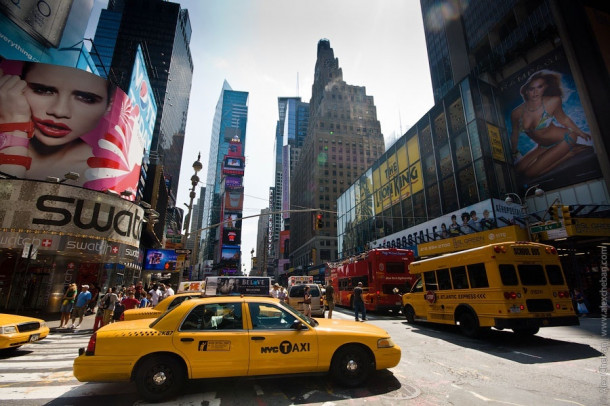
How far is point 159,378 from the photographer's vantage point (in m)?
4.58

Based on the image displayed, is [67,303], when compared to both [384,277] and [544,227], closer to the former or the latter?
[384,277]

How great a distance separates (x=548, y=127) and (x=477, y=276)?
2955 cm

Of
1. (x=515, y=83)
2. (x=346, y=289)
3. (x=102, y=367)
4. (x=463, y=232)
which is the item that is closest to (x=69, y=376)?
(x=102, y=367)

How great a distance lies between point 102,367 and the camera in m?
4.44

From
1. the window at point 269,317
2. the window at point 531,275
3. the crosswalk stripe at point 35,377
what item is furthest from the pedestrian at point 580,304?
the crosswalk stripe at point 35,377

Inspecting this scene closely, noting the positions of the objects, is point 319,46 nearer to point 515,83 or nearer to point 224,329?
point 515,83

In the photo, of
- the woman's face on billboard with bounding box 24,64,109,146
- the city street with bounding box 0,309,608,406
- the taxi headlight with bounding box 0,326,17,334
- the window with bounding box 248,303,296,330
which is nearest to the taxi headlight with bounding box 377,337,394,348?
the city street with bounding box 0,309,608,406

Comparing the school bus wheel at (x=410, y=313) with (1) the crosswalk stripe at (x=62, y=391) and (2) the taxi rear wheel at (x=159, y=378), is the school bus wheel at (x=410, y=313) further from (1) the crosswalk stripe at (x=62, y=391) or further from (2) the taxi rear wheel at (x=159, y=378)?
(1) the crosswalk stripe at (x=62, y=391)

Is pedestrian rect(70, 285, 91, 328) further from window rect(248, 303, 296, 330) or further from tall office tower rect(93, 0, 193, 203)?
tall office tower rect(93, 0, 193, 203)

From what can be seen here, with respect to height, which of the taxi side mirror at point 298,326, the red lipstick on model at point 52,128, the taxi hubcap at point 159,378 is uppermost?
the red lipstick on model at point 52,128

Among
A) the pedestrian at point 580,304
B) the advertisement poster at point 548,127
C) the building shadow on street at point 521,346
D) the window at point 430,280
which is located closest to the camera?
the building shadow on street at point 521,346

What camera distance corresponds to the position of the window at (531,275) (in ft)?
28.0

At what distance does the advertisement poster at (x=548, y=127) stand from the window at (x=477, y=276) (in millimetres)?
25902

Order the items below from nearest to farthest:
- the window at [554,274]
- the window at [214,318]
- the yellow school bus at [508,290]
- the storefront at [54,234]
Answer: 1. the window at [214,318]
2. the yellow school bus at [508,290]
3. the window at [554,274]
4. the storefront at [54,234]
